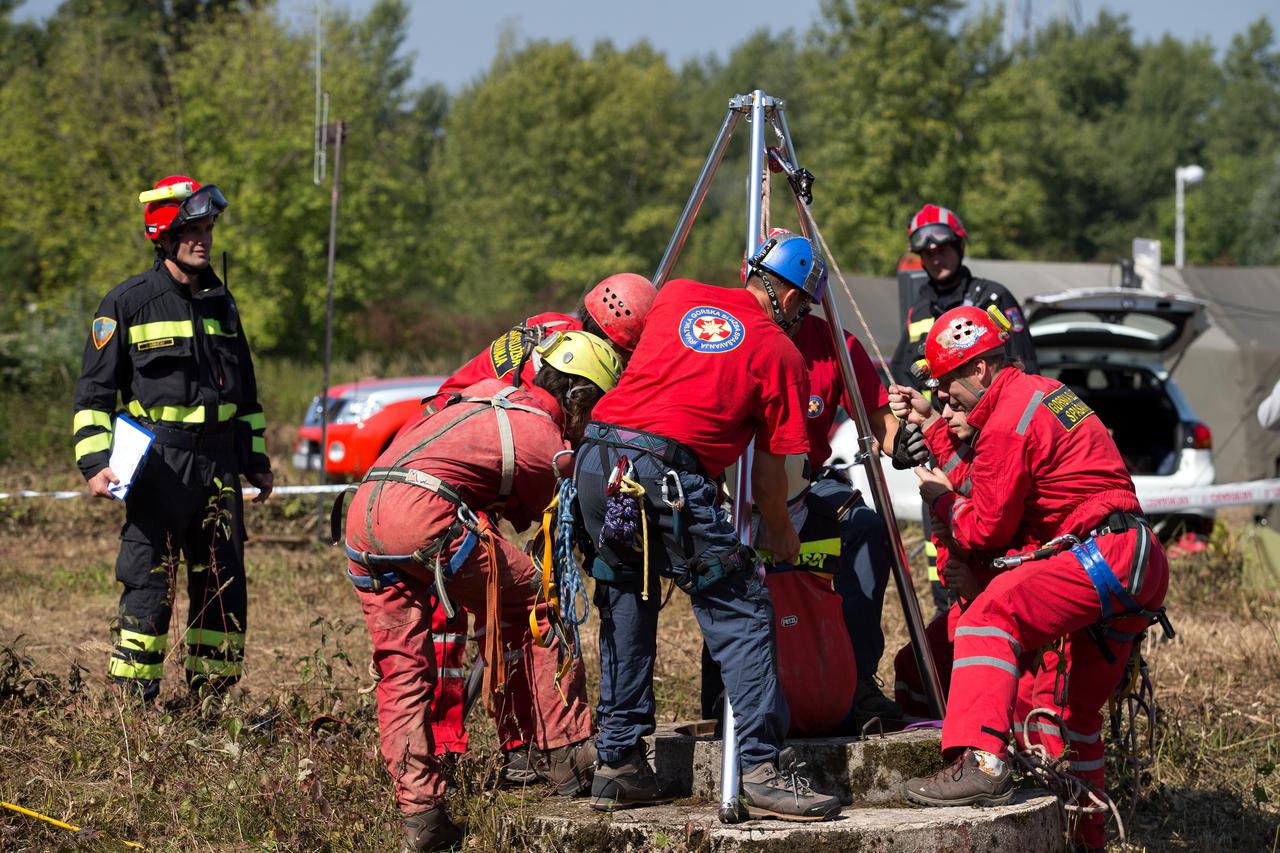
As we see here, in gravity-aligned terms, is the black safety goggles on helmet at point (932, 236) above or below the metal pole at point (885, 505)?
above

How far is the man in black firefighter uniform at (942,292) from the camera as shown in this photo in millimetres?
6938

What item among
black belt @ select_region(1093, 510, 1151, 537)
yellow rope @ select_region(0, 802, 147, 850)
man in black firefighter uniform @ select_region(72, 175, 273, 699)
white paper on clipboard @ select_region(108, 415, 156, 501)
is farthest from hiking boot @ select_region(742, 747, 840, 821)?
white paper on clipboard @ select_region(108, 415, 156, 501)

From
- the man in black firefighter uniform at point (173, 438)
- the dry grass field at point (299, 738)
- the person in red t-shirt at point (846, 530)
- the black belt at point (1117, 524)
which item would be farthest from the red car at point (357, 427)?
the black belt at point (1117, 524)

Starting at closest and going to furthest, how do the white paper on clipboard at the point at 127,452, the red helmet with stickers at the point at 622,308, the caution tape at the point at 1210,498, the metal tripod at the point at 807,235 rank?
the red helmet with stickers at the point at 622,308 → the metal tripod at the point at 807,235 → the white paper on clipboard at the point at 127,452 → the caution tape at the point at 1210,498

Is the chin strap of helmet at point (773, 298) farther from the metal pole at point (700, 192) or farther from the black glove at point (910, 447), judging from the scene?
the black glove at point (910, 447)

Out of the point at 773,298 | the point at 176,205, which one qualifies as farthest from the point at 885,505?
the point at 176,205

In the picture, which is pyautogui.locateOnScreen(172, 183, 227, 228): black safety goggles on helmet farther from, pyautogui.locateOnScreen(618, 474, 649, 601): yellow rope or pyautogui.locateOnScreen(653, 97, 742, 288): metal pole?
pyautogui.locateOnScreen(618, 474, 649, 601): yellow rope

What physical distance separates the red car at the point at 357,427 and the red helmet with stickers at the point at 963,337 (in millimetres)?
8088

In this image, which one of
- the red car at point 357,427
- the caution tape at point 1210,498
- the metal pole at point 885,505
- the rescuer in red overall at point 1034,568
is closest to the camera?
the rescuer in red overall at point 1034,568

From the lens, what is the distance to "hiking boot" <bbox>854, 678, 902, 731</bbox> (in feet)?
17.5

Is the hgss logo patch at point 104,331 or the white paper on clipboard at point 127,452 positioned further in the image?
the hgss logo patch at point 104,331

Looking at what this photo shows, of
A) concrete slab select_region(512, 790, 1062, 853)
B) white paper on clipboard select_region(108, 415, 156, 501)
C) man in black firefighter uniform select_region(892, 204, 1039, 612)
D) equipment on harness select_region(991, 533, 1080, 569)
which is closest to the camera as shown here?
concrete slab select_region(512, 790, 1062, 853)

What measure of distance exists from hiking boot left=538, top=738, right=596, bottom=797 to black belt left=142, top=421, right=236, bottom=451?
221cm

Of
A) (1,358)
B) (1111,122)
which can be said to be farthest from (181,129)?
(1111,122)
